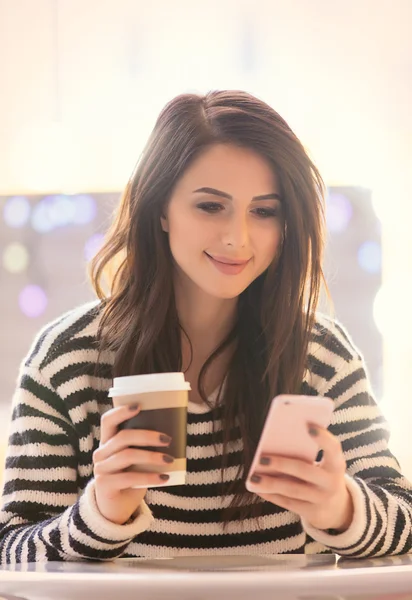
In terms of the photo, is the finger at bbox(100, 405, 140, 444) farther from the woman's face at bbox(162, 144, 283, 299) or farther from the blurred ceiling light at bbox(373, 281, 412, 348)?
the blurred ceiling light at bbox(373, 281, 412, 348)

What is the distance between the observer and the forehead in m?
1.39

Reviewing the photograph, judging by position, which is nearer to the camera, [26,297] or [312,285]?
[312,285]

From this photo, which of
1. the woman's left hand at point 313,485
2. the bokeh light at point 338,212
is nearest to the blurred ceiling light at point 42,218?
the bokeh light at point 338,212

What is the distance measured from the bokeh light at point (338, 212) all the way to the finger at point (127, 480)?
1661 millimetres

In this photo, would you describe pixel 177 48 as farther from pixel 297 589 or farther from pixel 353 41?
pixel 297 589

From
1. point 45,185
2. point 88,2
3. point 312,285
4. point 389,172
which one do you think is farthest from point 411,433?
point 88,2

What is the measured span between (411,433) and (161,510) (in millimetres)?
1407

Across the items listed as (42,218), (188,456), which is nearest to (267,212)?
(188,456)

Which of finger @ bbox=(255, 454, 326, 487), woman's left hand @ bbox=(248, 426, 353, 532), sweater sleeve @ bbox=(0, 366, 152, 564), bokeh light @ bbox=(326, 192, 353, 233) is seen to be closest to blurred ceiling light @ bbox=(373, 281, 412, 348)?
bokeh light @ bbox=(326, 192, 353, 233)

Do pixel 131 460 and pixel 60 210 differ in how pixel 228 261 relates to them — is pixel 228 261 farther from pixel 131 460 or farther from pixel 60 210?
pixel 60 210

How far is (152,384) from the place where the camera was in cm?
95

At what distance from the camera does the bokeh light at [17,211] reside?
2551 millimetres

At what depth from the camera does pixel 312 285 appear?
1.54m

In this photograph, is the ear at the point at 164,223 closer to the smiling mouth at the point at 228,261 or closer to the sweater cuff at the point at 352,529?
the smiling mouth at the point at 228,261
